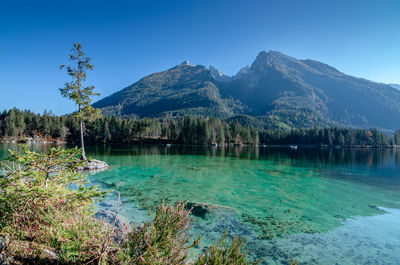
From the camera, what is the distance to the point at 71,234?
375cm

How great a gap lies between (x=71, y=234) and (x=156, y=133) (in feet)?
483

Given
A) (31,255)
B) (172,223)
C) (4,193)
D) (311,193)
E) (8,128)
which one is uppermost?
(8,128)

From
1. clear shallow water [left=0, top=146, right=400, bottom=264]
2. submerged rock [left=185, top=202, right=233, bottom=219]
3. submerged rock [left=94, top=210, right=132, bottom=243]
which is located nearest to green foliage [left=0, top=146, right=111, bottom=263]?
submerged rock [left=94, top=210, right=132, bottom=243]

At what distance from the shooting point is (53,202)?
15.4 ft

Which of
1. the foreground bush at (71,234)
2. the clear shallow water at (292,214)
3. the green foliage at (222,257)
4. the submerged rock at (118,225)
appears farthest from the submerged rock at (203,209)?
the green foliage at (222,257)

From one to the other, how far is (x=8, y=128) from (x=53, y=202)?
13863cm

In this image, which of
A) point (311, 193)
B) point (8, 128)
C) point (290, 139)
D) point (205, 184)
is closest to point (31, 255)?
point (205, 184)

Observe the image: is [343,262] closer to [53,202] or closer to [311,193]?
[53,202]

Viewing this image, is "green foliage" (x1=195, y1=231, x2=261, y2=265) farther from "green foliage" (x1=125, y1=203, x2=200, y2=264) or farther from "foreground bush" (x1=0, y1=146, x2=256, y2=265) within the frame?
"green foliage" (x1=125, y1=203, x2=200, y2=264)

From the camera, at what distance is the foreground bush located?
3.46m

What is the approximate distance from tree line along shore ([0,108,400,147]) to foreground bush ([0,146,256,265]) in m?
109

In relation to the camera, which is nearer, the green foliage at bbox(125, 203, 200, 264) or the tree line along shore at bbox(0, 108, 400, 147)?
the green foliage at bbox(125, 203, 200, 264)

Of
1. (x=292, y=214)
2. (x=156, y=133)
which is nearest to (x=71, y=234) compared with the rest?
(x=292, y=214)

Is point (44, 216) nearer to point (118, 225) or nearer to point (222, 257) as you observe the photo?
point (118, 225)
